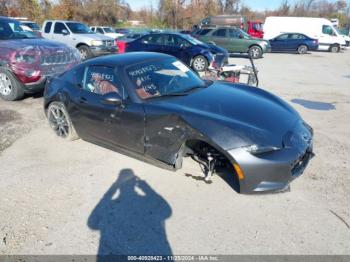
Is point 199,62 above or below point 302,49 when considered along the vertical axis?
below

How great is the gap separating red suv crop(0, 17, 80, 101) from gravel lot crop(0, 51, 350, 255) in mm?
2611

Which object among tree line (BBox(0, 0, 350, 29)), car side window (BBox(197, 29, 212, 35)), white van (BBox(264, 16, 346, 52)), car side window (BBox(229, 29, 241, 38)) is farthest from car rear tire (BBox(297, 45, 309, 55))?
tree line (BBox(0, 0, 350, 29))

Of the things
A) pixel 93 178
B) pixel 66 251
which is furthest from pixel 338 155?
pixel 66 251

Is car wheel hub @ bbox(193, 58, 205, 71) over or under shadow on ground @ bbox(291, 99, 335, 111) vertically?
over

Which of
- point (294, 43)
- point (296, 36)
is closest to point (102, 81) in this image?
point (294, 43)

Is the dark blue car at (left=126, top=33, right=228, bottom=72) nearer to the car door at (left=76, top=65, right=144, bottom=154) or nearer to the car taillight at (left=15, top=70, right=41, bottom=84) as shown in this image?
the car taillight at (left=15, top=70, right=41, bottom=84)

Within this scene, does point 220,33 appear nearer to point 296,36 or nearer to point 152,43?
point 296,36

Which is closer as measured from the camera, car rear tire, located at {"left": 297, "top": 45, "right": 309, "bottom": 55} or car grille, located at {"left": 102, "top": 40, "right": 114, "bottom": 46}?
car grille, located at {"left": 102, "top": 40, "right": 114, "bottom": 46}

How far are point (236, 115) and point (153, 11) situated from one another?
56410 mm

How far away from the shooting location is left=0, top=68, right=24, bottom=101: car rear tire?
6949 mm

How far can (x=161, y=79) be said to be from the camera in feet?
13.4

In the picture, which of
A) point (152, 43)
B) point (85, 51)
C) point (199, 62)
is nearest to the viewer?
point (199, 62)

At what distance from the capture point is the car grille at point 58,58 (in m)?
7.14

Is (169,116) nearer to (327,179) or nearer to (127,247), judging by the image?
(127,247)
